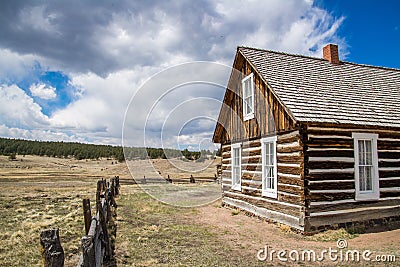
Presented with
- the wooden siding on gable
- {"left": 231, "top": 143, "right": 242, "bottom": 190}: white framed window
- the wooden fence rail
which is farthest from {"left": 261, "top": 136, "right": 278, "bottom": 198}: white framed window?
the wooden fence rail

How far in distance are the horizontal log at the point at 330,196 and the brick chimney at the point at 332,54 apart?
7714mm

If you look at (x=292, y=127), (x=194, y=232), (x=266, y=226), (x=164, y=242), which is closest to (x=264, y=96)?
(x=292, y=127)

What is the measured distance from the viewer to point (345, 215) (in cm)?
1008

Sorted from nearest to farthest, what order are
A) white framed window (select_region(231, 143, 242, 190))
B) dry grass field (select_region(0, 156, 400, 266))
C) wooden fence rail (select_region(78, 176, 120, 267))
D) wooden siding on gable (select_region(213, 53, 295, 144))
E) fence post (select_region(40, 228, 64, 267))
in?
1. fence post (select_region(40, 228, 64, 267))
2. wooden fence rail (select_region(78, 176, 120, 267))
3. dry grass field (select_region(0, 156, 400, 266))
4. wooden siding on gable (select_region(213, 53, 295, 144))
5. white framed window (select_region(231, 143, 242, 190))

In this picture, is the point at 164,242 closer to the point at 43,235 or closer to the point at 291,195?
the point at 291,195

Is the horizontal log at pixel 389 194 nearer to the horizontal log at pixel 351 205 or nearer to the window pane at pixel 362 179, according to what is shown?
the horizontal log at pixel 351 205

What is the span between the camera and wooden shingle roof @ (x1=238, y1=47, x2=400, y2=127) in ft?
34.1

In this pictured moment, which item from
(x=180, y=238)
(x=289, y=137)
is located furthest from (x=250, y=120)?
(x=180, y=238)

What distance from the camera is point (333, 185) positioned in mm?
10023

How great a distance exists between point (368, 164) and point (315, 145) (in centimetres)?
245

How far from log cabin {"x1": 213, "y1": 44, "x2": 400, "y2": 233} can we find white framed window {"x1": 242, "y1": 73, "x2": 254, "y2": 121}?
4 centimetres

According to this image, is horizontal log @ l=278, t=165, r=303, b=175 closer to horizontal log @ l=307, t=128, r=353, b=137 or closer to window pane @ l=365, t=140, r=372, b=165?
horizontal log @ l=307, t=128, r=353, b=137

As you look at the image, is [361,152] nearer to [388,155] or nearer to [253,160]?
[388,155]

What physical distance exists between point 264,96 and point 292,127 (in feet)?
7.76
